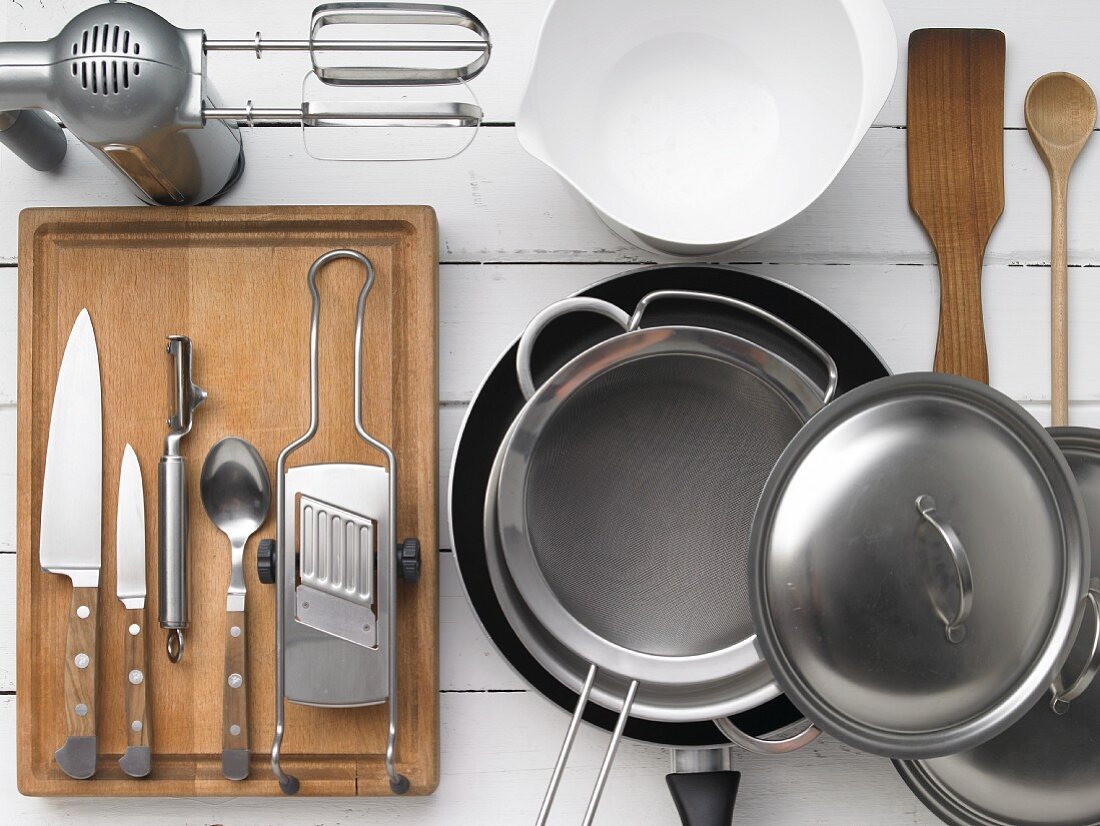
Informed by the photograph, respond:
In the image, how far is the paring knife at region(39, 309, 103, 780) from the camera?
1.88ft

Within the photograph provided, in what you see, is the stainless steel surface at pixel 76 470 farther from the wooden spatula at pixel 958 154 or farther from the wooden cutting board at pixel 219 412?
the wooden spatula at pixel 958 154

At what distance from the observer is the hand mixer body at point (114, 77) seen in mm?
440

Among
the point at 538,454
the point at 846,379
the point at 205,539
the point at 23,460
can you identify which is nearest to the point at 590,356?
the point at 538,454

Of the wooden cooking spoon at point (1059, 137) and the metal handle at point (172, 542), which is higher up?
the wooden cooking spoon at point (1059, 137)

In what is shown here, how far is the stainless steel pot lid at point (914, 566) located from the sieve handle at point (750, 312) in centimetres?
5

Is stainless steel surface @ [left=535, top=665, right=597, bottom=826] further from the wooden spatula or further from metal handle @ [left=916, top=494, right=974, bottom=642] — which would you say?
the wooden spatula

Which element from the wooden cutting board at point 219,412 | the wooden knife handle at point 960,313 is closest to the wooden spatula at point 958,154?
the wooden knife handle at point 960,313

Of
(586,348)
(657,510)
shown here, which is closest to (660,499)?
(657,510)

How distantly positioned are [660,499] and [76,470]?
1.29 feet

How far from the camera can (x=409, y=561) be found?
1.81ft

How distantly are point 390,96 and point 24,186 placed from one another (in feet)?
0.90

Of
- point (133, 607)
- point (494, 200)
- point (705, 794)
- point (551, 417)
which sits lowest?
point (705, 794)

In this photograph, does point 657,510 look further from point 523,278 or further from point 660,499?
point 523,278

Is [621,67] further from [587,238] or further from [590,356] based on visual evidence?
[590,356]
